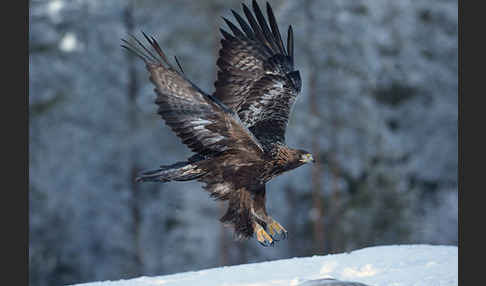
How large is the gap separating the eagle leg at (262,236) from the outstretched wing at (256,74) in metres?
1.26

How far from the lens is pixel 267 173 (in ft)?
22.4

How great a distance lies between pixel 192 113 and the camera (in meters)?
6.19

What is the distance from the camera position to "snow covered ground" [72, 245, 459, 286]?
7.49 metres

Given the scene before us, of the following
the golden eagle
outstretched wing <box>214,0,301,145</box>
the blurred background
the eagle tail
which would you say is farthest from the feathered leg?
the blurred background

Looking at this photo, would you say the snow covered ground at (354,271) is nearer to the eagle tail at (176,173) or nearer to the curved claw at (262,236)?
the curved claw at (262,236)

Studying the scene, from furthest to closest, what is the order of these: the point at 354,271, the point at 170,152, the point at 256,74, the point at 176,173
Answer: the point at 170,152 < the point at 354,271 < the point at 256,74 < the point at 176,173

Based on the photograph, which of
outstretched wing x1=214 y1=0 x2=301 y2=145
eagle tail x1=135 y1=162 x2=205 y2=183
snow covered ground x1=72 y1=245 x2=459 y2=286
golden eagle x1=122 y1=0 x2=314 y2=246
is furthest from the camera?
outstretched wing x1=214 y1=0 x2=301 y2=145

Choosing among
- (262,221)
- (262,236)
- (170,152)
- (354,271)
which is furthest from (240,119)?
(170,152)

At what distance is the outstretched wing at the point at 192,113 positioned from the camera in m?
5.94

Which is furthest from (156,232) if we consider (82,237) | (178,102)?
(178,102)

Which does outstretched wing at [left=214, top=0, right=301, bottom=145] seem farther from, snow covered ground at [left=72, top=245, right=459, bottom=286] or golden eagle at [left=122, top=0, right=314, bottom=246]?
snow covered ground at [left=72, top=245, right=459, bottom=286]

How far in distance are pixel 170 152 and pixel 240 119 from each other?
11568 mm

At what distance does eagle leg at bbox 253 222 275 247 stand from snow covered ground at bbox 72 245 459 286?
2.50 feet

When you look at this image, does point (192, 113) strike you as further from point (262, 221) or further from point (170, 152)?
point (170, 152)
